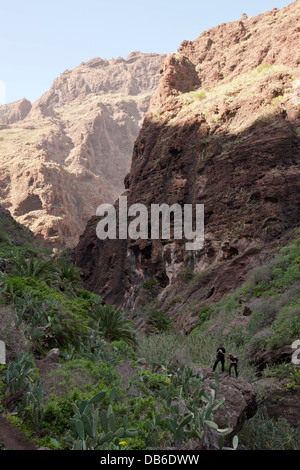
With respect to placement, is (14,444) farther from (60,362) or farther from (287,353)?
(287,353)

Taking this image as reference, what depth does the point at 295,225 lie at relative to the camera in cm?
2006

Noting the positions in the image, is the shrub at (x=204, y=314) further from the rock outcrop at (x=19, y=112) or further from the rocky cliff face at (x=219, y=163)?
the rock outcrop at (x=19, y=112)

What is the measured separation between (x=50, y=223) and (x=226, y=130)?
141ft

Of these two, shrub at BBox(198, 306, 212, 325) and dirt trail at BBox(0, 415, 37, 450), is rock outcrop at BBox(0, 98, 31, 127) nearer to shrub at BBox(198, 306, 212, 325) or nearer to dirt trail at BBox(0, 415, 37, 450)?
shrub at BBox(198, 306, 212, 325)

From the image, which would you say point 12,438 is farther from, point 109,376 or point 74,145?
point 74,145

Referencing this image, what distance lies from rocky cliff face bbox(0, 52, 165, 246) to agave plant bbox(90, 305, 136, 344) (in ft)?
172

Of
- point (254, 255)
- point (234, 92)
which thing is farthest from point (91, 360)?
point (234, 92)

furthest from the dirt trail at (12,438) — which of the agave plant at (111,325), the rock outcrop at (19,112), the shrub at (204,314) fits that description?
the rock outcrop at (19,112)

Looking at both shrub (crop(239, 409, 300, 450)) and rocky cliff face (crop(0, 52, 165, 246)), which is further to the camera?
rocky cliff face (crop(0, 52, 165, 246))

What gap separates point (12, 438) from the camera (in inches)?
157

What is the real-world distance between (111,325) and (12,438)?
5.57m

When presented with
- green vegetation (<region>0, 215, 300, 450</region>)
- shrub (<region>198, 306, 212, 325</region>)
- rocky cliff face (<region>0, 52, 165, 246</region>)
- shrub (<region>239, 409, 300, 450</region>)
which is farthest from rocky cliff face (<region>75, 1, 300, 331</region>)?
rocky cliff face (<region>0, 52, 165, 246</region>)

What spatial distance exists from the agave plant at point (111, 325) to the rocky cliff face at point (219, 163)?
26.0ft

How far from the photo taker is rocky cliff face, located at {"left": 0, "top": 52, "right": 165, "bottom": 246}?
68125 millimetres
